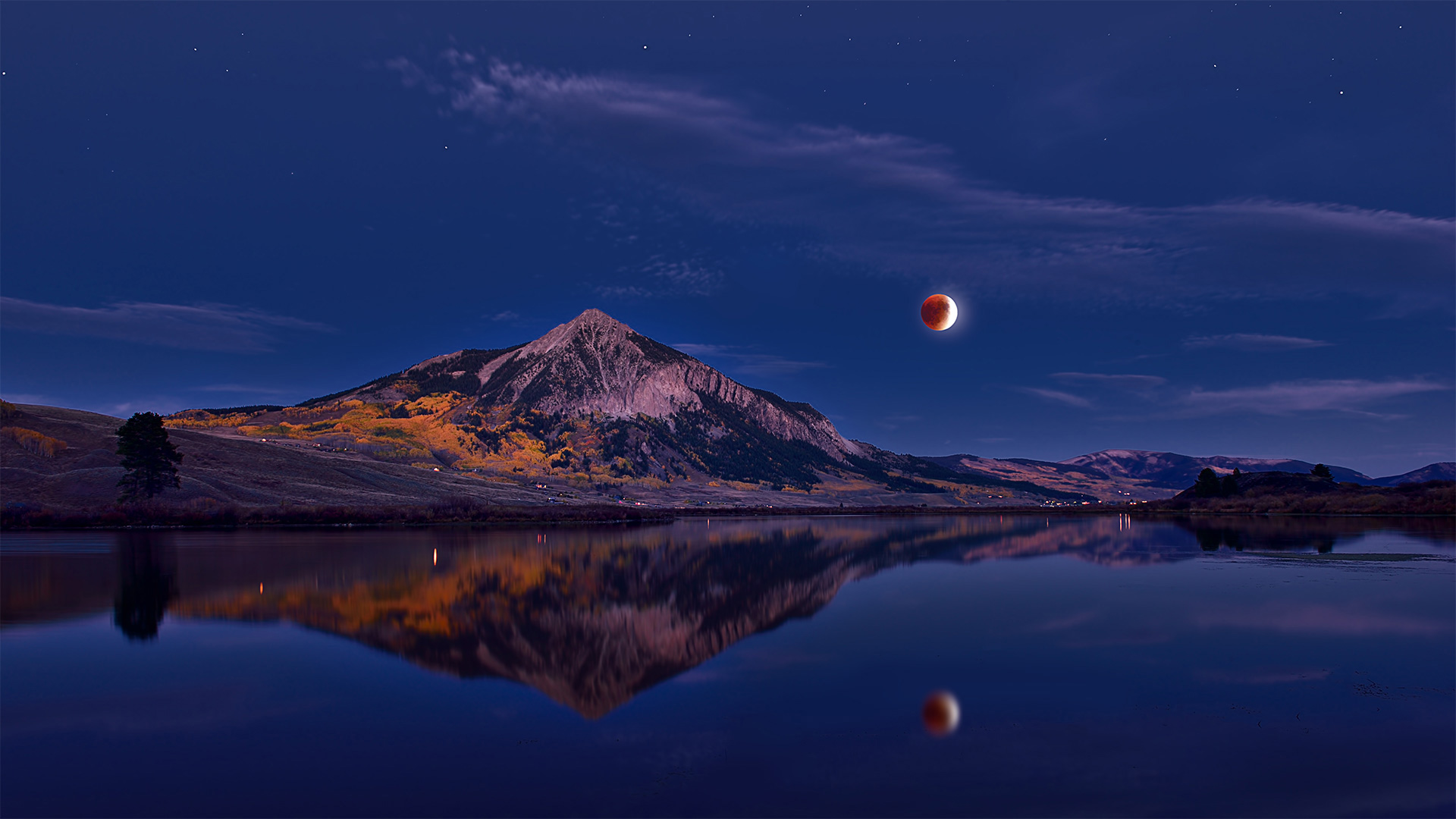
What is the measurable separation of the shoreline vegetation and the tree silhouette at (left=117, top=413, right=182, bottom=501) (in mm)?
2504

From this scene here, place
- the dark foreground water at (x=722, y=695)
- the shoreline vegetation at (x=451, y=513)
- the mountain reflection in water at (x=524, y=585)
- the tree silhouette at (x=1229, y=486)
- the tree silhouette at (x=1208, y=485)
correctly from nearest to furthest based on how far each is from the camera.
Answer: the dark foreground water at (x=722, y=695), the mountain reflection in water at (x=524, y=585), the shoreline vegetation at (x=451, y=513), the tree silhouette at (x=1229, y=486), the tree silhouette at (x=1208, y=485)

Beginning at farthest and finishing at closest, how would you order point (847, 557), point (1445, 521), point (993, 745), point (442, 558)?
point (1445, 521)
point (847, 557)
point (442, 558)
point (993, 745)

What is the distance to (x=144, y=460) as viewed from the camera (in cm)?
10412

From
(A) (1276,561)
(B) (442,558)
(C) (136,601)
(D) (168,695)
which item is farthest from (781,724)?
(A) (1276,561)

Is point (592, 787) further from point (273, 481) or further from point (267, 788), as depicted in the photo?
point (273, 481)

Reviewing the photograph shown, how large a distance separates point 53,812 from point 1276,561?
56.8 m

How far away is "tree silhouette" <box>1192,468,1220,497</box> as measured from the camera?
540 ft

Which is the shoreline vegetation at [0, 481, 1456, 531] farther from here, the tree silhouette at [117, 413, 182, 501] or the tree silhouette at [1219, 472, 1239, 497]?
the tree silhouette at [1219, 472, 1239, 497]

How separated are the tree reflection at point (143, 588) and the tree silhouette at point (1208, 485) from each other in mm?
175267

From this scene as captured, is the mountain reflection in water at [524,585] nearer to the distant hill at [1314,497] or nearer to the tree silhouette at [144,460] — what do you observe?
the tree silhouette at [144,460]

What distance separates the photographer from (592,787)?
39.5ft

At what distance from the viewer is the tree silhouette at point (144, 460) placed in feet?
342

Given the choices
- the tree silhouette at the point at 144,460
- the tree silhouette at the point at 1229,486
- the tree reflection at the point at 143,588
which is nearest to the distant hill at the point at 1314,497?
the tree silhouette at the point at 1229,486

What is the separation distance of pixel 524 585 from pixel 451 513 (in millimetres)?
84643
